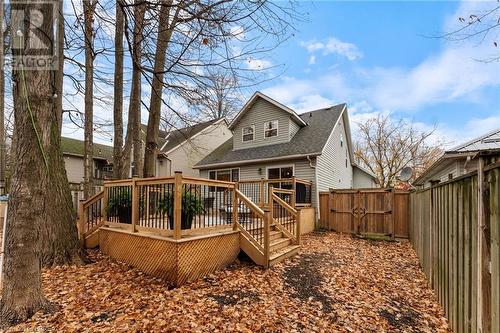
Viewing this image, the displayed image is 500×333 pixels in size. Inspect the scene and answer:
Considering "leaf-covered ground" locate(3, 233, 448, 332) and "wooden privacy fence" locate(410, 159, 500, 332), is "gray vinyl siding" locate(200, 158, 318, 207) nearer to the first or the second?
"leaf-covered ground" locate(3, 233, 448, 332)

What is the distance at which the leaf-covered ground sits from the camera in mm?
3387

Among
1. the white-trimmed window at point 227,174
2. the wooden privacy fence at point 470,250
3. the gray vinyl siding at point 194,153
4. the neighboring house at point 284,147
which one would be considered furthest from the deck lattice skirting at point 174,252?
the gray vinyl siding at point 194,153

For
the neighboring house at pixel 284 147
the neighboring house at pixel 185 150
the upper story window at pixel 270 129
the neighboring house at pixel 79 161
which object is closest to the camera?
the neighboring house at pixel 284 147

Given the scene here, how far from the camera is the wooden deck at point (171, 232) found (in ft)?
15.2

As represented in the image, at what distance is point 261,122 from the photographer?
14609 mm

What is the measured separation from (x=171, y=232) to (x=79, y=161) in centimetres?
2080

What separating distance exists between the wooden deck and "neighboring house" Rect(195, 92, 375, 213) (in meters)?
5.87

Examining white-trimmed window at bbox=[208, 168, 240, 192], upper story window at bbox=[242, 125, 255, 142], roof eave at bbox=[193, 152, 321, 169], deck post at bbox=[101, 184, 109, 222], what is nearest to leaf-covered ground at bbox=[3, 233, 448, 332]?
deck post at bbox=[101, 184, 109, 222]

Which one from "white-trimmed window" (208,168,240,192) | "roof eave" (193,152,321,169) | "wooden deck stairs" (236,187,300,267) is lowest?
"wooden deck stairs" (236,187,300,267)

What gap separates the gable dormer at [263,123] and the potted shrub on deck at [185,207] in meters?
9.13

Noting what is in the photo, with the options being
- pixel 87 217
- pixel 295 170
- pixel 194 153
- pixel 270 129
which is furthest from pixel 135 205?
pixel 194 153

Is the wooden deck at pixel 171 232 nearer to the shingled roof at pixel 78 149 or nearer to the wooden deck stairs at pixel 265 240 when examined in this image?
the wooden deck stairs at pixel 265 240

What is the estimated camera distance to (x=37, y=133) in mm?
3471

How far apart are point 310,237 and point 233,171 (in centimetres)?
627
